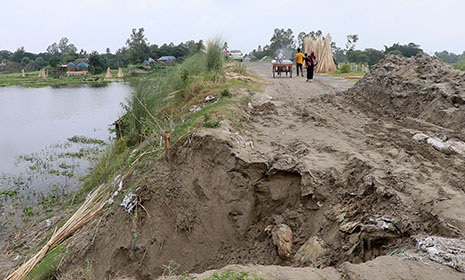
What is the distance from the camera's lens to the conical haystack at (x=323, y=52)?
72.8ft

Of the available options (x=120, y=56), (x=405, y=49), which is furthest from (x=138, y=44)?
(x=405, y=49)

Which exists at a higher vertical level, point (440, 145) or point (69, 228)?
point (440, 145)

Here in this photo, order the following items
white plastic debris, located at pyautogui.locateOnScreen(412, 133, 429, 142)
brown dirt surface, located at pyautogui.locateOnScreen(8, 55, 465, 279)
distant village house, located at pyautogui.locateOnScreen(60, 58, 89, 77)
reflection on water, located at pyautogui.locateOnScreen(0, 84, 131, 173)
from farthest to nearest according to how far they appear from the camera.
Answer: distant village house, located at pyautogui.locateOnScreen(60, 58, 89, 77) → reflection on water, located at pyautogui.locateOnScreen(0, 84, 131, 173) → white plastic debris, located at pyautogui.locateOnScreen(412, 133, 429, 142) → brown dirt surface, located at pyautogui.locateOnScreen(8, 55, 465, 279)

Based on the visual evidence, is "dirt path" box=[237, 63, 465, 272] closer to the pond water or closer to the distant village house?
the pond water

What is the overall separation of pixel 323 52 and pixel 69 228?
63.7 ft

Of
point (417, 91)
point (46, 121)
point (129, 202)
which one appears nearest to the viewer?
point (129, 202)

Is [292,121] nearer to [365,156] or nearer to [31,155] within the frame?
[365,156]

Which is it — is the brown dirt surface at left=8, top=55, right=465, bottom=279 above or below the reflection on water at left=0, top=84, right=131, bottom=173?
above

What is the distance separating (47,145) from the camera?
49.7 feet

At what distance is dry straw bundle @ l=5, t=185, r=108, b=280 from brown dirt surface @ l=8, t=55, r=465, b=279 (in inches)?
16.0

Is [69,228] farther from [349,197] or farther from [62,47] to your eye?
[62,47]

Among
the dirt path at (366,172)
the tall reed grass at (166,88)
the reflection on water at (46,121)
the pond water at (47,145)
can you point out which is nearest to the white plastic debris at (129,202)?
the dirt path at (366,172)

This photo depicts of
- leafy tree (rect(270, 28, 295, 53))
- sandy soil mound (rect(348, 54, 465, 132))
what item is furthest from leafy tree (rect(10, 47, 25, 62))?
sandy soil mound (rect(348, 54, 465, 132))

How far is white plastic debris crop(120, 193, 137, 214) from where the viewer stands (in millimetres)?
5582
